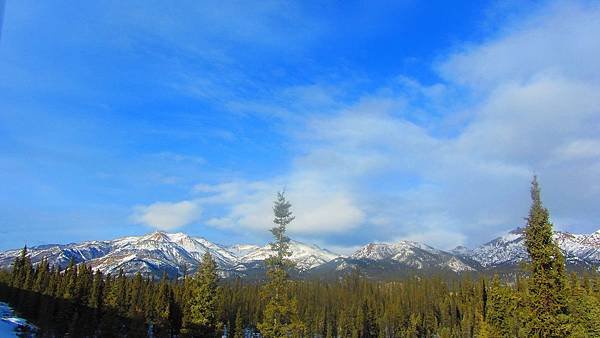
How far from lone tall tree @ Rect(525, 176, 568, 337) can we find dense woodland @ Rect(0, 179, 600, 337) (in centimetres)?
6

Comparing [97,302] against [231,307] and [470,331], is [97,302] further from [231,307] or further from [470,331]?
[470,331]

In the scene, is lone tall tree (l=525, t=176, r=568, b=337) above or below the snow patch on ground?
above

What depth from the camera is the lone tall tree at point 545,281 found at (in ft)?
96.3

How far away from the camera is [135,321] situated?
91.1 meters

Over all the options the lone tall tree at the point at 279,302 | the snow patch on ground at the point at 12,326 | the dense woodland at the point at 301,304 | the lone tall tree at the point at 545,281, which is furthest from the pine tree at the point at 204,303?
the snow patch on ground at the point at 12,326

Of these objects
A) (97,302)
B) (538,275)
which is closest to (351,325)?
(97,302)

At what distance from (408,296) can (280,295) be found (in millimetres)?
142889

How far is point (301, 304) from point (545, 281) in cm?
13996

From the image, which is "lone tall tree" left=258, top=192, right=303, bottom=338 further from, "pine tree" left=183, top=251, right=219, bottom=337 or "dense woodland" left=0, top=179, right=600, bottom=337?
"pine tree" left=183, top=251, right=219, bottom=337

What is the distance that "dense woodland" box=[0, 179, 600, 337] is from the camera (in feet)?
101

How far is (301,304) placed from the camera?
536 feet

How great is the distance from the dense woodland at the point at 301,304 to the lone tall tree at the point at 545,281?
0.19ft

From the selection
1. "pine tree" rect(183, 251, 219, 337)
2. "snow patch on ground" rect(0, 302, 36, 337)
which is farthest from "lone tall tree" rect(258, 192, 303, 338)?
"snow patch on ground" rect(0, 302, 36, 337)

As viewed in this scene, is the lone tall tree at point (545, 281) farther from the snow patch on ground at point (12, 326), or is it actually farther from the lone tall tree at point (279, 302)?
the snow patch on ground at point (12, 326)
